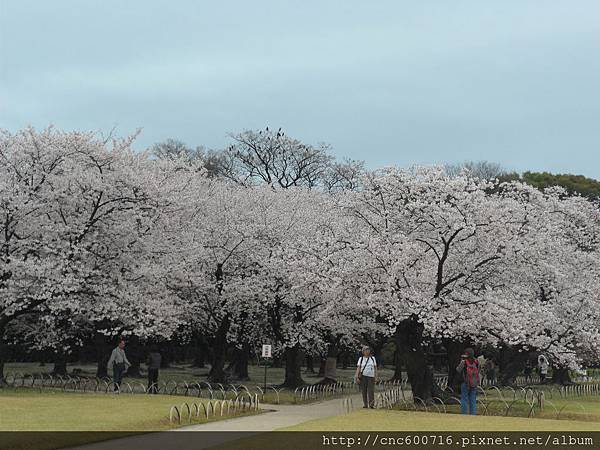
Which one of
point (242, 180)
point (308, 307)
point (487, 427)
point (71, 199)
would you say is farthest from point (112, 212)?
point (242, 180)

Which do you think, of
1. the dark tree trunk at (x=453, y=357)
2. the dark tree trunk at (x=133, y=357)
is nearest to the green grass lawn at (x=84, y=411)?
the dark tree trunk at (x=453, y=357)

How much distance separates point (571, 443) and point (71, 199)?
679 inches

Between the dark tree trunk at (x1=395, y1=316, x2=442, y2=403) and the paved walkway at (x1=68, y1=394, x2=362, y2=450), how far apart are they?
2480 mm

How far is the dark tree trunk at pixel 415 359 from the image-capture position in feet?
65.8

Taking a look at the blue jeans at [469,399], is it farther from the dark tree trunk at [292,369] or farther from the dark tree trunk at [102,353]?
the dark tree trunk at [102,353]

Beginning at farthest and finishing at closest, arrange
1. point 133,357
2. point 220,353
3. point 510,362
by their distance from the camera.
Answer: point 133,357 → point 510,362 → point 220,353

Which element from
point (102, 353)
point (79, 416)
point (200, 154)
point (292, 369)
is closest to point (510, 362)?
point (292, 369)

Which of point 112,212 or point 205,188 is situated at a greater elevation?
point 205,188

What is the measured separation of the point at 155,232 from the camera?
25.5 metres

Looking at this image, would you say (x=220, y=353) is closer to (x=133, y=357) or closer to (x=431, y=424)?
(x=133, y=357)

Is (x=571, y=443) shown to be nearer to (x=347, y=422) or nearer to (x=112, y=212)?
(x=347, y=422)

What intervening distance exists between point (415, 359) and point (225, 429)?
830 cm

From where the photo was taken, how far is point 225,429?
44.1 feet

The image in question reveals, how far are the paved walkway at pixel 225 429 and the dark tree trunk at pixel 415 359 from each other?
2.48 m
